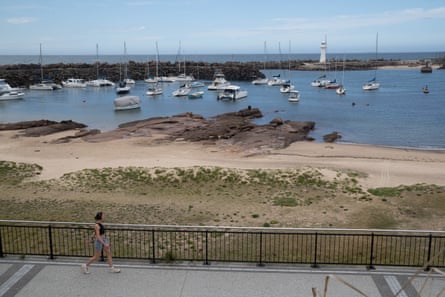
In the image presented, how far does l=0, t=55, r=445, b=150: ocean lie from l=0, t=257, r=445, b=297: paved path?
35.8 m

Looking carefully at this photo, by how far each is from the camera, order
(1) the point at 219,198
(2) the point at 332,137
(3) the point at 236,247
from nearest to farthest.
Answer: (3) the point at 236,247 → (1) the point at 219,198 → (2) the point at 332,137

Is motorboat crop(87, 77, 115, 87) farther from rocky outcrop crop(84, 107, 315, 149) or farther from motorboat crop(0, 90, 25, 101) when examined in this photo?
rocky outcrop crop(84, 107, 315, 149)

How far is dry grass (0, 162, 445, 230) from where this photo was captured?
18998 millimetres

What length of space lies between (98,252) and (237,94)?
73.0 m

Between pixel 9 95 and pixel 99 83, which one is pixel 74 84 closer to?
pixel 99 83

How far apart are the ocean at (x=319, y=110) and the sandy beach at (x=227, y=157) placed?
7.63 meters

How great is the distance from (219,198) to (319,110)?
166ft

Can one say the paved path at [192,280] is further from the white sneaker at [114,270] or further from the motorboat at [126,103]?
the motorboat at [126,103]

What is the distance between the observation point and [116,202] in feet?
70.6

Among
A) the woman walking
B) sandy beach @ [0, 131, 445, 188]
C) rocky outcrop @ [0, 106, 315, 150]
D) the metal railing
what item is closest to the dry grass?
sandy beach @ [0, 131, 445, 188]

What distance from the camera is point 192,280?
1125cm

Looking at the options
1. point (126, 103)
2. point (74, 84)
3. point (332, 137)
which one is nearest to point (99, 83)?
point (74, 84)

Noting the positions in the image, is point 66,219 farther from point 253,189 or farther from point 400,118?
point 400,118

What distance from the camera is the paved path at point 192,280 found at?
34.9ft
